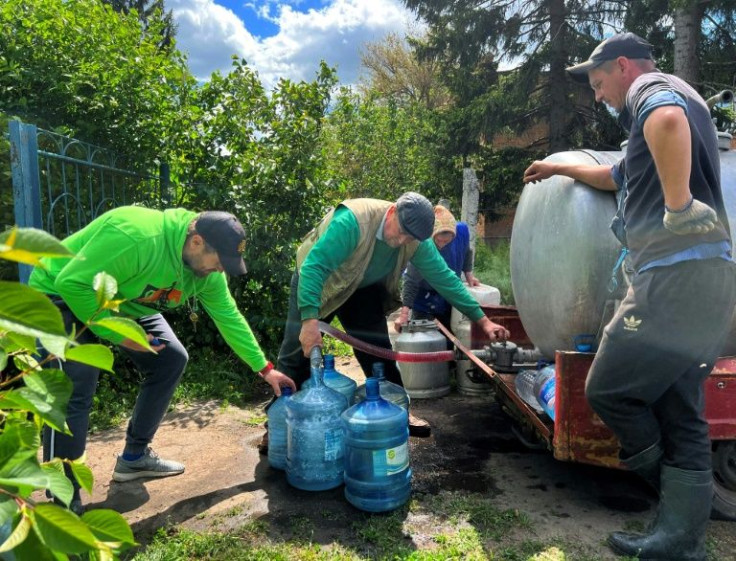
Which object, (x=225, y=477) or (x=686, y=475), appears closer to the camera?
(x=686, y=475)

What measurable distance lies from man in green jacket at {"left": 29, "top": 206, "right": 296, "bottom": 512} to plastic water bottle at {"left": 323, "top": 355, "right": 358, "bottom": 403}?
25 centimetres

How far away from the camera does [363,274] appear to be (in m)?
3.52

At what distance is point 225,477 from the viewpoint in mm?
3496

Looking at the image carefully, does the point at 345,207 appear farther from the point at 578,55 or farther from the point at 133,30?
the point at 578,55

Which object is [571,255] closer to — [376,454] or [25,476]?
[376,454]

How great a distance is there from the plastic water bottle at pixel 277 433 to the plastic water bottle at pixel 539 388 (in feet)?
4.57

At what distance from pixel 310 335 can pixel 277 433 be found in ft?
2.32

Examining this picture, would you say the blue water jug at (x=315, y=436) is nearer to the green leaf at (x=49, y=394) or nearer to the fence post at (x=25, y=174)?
the fence post at (x=25, y=174)

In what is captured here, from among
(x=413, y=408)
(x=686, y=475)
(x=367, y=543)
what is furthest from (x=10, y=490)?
(x=413, y=408)

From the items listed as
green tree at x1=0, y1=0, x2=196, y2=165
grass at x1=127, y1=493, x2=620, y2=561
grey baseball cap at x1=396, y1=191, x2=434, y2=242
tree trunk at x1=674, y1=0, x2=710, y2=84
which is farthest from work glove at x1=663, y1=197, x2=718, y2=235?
tree trunk at x1=674, y1=0, x2=710, y2=84

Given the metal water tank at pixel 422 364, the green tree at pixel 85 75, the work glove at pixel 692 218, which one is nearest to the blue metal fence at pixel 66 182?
the green tree at pixel 85 75

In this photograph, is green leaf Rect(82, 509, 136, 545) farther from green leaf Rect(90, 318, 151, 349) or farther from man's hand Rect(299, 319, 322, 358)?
man's hand Rect(299, 319, 322, 358)

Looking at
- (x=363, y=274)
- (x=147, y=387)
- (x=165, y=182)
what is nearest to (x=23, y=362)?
(x=147, y=387)

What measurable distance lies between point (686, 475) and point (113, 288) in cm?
234
